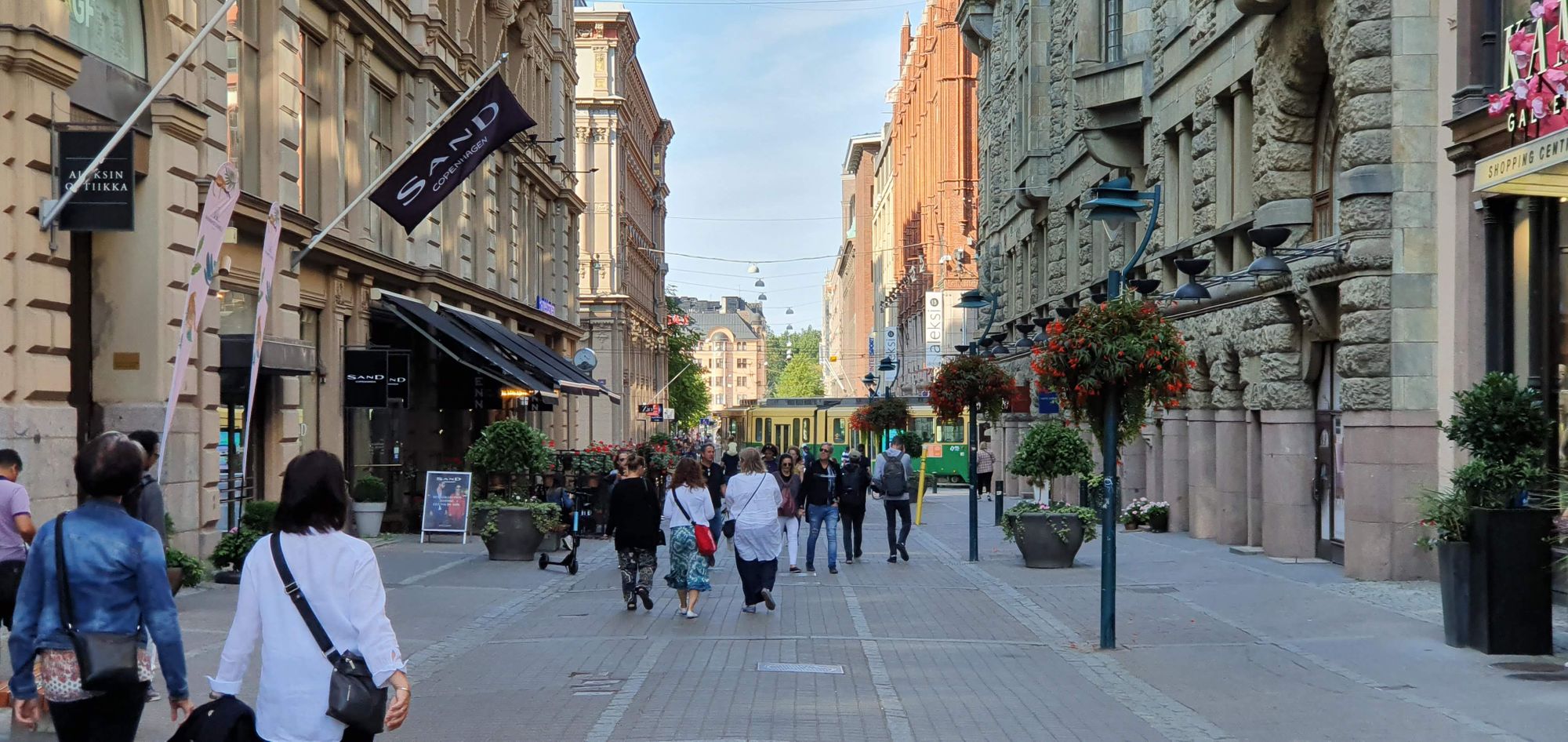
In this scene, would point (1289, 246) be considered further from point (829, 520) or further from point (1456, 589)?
point (1456, 589)

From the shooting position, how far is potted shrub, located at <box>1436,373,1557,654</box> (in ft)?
41.6

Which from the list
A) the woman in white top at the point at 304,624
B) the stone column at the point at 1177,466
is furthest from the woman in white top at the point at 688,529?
the stone column at the point at 1177,466

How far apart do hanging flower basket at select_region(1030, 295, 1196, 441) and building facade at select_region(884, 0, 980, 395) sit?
5435 cm

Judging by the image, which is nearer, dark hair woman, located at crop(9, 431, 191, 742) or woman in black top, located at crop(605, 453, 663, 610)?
dark hair woman, located at crop(9, 431, 191, 742)

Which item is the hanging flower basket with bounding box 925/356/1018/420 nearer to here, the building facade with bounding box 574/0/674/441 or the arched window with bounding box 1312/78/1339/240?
the arched window with bounding box 1312/78/1339/240

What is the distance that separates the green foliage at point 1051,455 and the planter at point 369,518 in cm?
986

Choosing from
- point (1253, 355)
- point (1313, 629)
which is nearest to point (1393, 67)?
point (1253, 355)

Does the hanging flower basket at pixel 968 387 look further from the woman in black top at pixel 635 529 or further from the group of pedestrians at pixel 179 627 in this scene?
the group of pedestrians at pixel 179 627

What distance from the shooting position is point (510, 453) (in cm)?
2503

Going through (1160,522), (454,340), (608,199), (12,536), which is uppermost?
(608,199)

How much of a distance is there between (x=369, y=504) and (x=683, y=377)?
258 ft

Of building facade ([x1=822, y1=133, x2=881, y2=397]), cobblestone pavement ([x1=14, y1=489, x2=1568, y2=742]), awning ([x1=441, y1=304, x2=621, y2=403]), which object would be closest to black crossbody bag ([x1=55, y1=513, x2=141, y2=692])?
cobblestone pavement ([x1=14, y1=489, x2=1568, y2=742])

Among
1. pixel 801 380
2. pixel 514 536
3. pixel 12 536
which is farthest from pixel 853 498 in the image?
pixel 801 380

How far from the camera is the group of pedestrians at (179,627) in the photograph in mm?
5246
